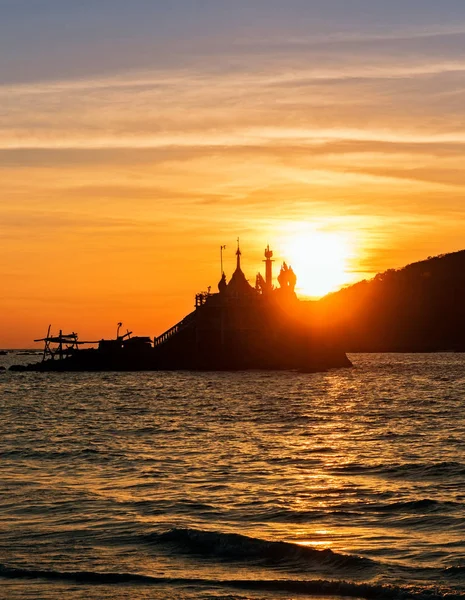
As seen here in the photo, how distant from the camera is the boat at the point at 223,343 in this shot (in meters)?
126

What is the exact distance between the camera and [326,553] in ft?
62.6

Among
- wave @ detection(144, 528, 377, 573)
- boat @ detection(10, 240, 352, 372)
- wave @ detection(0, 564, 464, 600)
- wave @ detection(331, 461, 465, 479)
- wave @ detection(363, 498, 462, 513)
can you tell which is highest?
boat @ detection(10, 240, 352, 372)

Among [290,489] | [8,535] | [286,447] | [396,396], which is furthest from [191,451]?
[396,396]

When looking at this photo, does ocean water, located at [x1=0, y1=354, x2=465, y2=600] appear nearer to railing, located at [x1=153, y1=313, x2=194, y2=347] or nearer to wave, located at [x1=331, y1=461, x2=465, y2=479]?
wave, located at [x1=331, y1=461, x2=465, y2=479]

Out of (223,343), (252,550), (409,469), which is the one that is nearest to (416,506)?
(252,550)

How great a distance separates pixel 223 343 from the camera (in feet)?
412

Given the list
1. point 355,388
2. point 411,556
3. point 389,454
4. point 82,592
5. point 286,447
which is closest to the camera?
point 82,592

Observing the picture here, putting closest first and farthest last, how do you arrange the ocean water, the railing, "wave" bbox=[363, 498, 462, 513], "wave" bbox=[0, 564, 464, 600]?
"wave" bbox=[0, 564, 464, 600], the ocean water, "wave" bbox=[363, 498, 462, 513], the railing

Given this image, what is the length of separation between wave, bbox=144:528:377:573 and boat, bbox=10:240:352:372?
10316cm

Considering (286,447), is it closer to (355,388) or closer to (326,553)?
(326,553)

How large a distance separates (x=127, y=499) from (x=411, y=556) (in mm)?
8593

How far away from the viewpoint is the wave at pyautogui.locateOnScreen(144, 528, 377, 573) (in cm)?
1858

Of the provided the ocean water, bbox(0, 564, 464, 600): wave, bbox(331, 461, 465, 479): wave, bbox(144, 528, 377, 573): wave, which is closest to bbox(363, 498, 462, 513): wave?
the ocean water

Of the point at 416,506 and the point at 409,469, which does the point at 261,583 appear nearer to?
the point at 416,506
